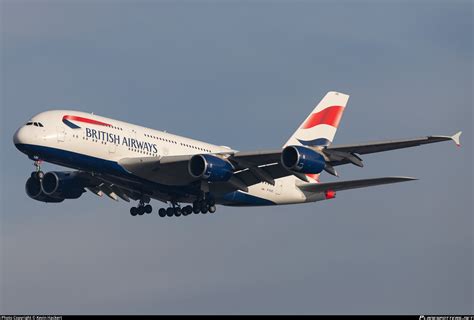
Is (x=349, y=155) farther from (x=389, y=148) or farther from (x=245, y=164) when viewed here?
(x=245, y=164)

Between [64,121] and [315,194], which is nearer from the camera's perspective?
[64,121]

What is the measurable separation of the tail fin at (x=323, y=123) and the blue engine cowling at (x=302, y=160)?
1095 cm

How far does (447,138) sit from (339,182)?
11.2 meters

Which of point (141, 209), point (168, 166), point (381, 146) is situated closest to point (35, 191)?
point (141, 209)

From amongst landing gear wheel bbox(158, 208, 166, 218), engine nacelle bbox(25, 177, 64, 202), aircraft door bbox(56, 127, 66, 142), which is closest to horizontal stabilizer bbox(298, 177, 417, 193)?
landing gear wheel bbox(158, 208, 166, 218)

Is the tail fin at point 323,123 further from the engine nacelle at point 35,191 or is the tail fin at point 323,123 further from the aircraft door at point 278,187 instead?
the engine nacelle at point 35,191

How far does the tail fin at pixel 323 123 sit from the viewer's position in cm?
6872

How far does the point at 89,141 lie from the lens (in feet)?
188

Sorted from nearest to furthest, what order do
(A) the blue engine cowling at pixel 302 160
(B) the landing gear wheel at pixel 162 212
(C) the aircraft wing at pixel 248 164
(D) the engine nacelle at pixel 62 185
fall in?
1. (C) the aircraft wing at pixel 248 164
2. (A) the blue engine cowling at pixel 302 160
3. (B) the landing gear wheel at pixel 162 212
4. (D) the engine nacelle at pixel 62 185

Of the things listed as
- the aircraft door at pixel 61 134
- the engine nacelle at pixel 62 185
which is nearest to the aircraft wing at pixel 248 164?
the aircraft door at pixel 61 134

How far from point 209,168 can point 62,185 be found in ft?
36.9

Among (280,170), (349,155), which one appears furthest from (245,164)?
(349,155)

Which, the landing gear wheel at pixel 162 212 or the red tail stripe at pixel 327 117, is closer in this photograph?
the landing gear wheel at pixel 162 212

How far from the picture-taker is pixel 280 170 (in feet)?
198
